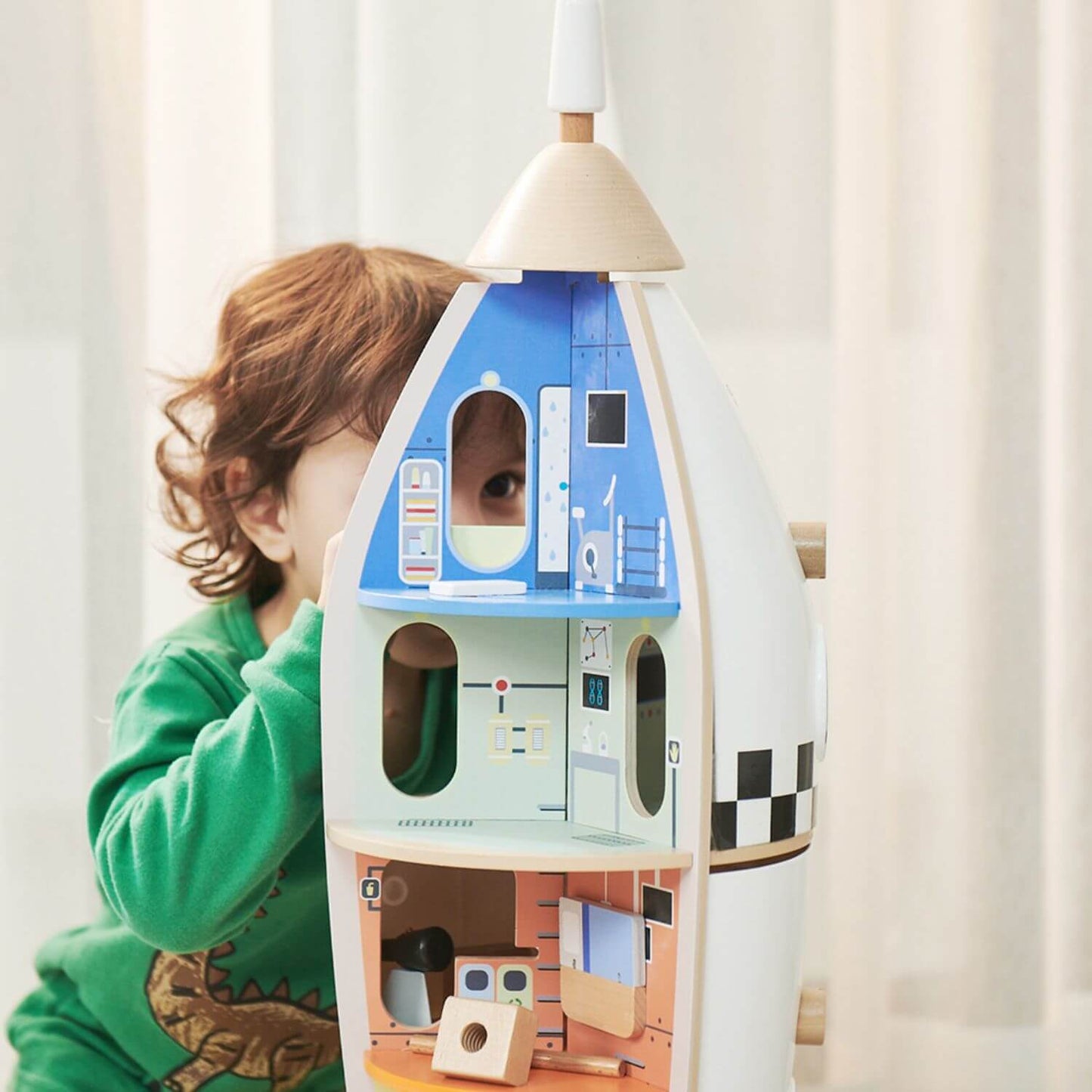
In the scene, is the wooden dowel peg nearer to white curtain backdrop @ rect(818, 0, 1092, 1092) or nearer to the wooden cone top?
the wooden cone top

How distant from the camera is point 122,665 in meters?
1.27

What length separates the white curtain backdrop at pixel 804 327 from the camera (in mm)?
1203

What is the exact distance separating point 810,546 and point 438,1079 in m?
0.32

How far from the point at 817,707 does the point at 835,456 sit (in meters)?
0.57

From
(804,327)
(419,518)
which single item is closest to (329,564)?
(419,518)

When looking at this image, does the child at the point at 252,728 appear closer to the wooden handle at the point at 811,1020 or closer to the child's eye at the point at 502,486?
the child's eye at the point at 502,486

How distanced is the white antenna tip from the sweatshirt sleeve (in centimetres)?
29

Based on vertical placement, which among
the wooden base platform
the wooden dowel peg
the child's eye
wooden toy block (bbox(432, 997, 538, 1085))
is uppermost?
the wooden dowel peg

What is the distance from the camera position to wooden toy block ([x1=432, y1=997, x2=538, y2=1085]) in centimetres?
70

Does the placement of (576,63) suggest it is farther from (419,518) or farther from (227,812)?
(227,812)

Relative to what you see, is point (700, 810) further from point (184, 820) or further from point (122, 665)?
point (122, 665)

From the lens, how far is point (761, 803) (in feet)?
2.28

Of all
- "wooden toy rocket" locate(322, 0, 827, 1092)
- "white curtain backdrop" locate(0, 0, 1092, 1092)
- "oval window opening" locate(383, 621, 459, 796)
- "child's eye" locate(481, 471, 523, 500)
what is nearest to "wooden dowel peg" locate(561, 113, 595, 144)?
"wooden toy rocket" locate(322, 0, 827, 1092)

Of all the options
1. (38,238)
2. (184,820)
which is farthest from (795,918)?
(38,238)
